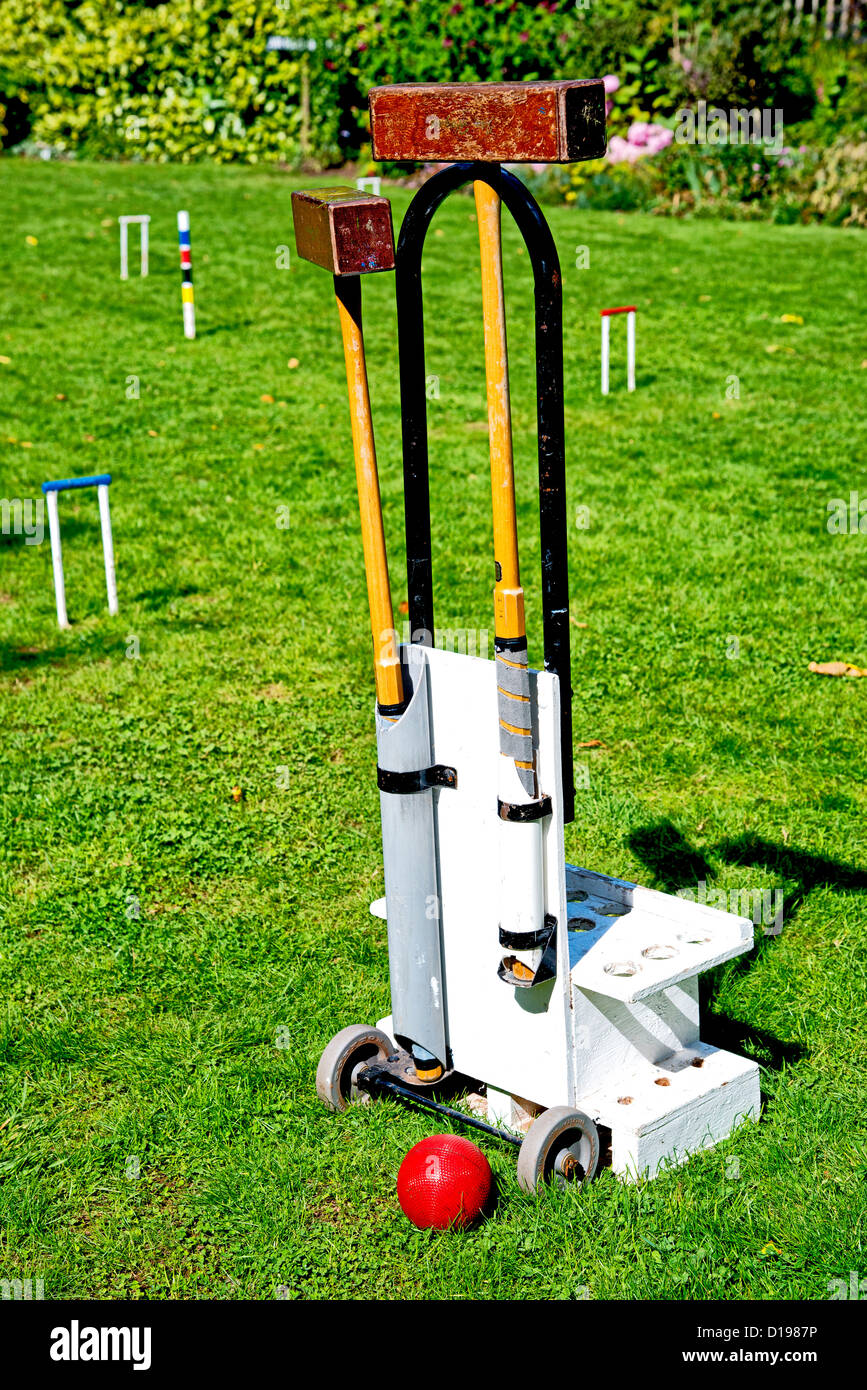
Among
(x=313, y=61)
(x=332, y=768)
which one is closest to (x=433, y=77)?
(x=313, y=61)

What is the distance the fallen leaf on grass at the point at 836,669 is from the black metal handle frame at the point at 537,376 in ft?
10.4

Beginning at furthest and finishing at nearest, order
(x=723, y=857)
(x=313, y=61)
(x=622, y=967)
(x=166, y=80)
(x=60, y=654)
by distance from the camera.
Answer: (x=166, y=80) < (x=313, y=61) < (x=60, y=654) < (x=723, y=857) < (x=622, y=967)

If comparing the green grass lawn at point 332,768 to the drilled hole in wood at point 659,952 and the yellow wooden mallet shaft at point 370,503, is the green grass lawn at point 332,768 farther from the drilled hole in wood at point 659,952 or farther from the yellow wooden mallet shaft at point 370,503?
the yellow wooden mallet shaft at point 370,503

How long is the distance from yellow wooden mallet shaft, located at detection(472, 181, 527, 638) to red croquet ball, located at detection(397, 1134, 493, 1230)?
1212 millimetres

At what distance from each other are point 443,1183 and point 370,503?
158 centimetres

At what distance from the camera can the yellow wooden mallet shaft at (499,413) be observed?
3127 millimetres

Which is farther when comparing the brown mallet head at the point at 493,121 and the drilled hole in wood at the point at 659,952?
the drilled hole in wood at the point at 659,952

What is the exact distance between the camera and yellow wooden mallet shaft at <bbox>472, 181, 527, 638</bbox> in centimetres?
313

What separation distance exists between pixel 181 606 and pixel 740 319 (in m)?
6.79

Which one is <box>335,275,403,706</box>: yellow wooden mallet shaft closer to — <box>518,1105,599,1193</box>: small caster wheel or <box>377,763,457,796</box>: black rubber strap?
<box>377,763,457,796</box>: black rubber strap

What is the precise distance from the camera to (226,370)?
11.4 meters

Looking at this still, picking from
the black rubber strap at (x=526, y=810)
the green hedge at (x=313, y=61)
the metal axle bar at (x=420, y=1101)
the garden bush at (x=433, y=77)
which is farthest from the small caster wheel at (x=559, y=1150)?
the green hedge at (x=313, y=61)

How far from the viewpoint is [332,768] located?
5766 millimetres

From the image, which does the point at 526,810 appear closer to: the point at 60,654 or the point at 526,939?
the point at 526,939
